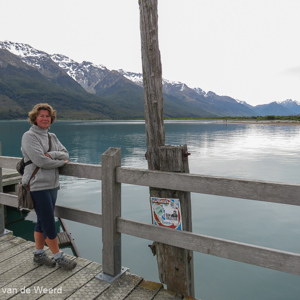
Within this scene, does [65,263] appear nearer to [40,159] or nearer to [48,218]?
[48,218]

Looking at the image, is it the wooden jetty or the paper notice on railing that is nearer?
the wooden jetty

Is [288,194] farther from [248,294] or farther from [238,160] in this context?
[238,160]

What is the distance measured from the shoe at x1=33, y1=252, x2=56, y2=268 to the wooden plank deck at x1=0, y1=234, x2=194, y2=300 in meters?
0.06

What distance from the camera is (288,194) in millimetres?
2703

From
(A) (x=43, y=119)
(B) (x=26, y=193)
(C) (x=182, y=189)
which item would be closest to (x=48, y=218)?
(B) (x=26, y=193)

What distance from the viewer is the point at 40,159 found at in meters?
3.67

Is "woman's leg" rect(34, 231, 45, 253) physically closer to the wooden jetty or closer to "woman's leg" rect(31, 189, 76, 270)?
"woman's leg" rect(31, 189, 76, 270)

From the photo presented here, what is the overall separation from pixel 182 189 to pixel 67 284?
2079 millimetres

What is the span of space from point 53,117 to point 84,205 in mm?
10204

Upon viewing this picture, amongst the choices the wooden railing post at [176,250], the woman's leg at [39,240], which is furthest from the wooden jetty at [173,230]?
the woman's leg at [39,240]

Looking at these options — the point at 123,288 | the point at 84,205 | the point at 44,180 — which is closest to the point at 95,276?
the point at 123,288

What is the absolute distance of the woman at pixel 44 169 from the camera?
372 cm

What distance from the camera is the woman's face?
387 centimetres

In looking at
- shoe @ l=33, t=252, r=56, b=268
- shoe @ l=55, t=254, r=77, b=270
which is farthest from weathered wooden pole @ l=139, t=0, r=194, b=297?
shoe @ l=33, t=252, r=56, b=268
